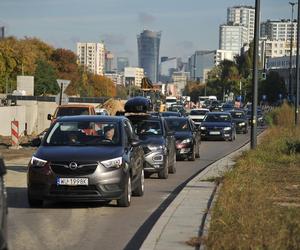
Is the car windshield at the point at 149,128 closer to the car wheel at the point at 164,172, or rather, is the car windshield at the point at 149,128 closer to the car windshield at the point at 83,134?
the car wheel at the point at 164,172

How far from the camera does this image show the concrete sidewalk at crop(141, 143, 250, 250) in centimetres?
875

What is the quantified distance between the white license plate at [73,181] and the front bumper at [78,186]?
35 millimetres

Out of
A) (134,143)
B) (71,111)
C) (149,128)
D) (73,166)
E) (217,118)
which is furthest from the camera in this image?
(217,118)

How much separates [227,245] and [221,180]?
7551mm

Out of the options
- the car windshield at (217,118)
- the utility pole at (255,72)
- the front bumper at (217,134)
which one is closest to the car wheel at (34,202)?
the utility pole at (255,72)

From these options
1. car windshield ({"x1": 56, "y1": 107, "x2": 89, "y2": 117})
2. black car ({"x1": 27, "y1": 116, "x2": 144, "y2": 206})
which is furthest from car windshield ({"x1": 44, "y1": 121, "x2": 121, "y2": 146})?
car windshield ({"x1": 56, "y1": 107, "x2": 89, "y2": 117})

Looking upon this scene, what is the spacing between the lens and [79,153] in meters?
12.0

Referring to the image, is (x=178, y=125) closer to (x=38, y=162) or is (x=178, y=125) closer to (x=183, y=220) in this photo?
(x=38, y=162)

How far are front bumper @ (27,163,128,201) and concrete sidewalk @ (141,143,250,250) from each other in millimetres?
1034

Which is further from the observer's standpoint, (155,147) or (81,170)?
(155,147)

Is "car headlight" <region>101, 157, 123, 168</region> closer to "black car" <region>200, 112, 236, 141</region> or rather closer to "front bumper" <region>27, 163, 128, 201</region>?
"front bumper" <region>27, 163, 128, 201</region>

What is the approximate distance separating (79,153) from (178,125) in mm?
14040

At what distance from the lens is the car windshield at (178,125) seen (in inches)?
1009

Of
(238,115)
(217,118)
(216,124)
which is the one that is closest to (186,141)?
(216,124)
